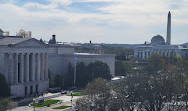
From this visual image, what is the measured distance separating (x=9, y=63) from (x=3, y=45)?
420 centimetres

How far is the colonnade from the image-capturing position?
220ft

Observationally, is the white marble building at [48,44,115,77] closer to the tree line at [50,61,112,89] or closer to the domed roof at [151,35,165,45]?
the tree line at [50,61,112,89]

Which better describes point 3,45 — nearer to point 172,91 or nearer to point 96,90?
point 96,90

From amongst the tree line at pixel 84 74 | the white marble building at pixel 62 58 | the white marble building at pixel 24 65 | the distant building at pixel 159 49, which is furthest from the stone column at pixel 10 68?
the distant building at pixel 159 49

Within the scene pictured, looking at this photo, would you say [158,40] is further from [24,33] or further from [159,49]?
[24,33]

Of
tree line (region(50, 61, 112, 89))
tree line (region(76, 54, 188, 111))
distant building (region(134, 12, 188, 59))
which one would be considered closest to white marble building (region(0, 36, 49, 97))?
tree line (region(50, 61, 112, 89))

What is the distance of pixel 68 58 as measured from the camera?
93.6 meters

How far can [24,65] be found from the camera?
72188 millimetres

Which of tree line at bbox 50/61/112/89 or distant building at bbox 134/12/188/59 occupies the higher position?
distant building at bbox 134/12/188/59

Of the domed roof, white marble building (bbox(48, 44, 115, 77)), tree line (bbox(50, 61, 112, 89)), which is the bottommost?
tree line (bbox(50, 61, 112, 89))

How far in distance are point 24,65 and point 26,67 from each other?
42.8 inches

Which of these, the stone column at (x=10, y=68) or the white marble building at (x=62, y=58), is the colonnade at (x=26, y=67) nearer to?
the stone column at (x=10, y=68)

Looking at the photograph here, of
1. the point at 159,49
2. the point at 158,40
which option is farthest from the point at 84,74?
the point at 158,40

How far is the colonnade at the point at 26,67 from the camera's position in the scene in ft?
220
